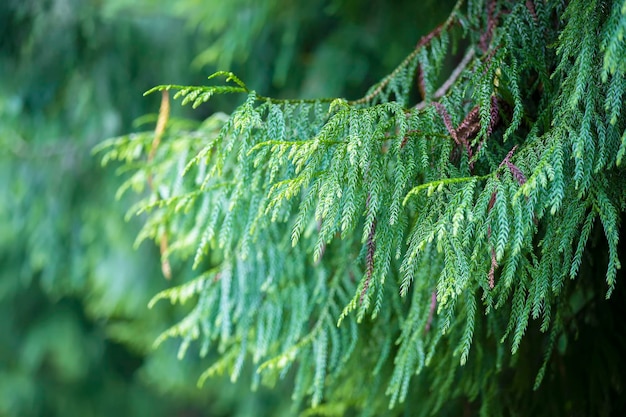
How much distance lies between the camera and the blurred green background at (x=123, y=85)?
2900 millimetres

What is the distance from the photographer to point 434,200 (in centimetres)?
119

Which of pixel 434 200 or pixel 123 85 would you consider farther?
pixel 123 85

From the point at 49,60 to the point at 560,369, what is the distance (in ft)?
8.61

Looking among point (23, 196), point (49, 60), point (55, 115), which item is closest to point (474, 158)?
point (49, 60)

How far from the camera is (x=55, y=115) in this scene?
3.51m

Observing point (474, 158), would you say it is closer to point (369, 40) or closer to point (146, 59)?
point (369, 40)

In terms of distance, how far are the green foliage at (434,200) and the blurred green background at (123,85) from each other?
0.74m

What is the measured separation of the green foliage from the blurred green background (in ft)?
2.44

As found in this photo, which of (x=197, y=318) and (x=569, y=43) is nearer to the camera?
(x=569, y=43)

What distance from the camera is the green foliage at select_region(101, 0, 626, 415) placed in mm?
1137

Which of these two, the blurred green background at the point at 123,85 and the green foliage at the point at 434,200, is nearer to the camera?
the green foliage at the point at 434,200

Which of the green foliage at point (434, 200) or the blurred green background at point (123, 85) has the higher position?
the blurred green background at point (123, 85)

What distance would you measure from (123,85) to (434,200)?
99.1 inches

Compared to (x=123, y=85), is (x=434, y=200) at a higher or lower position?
lower
